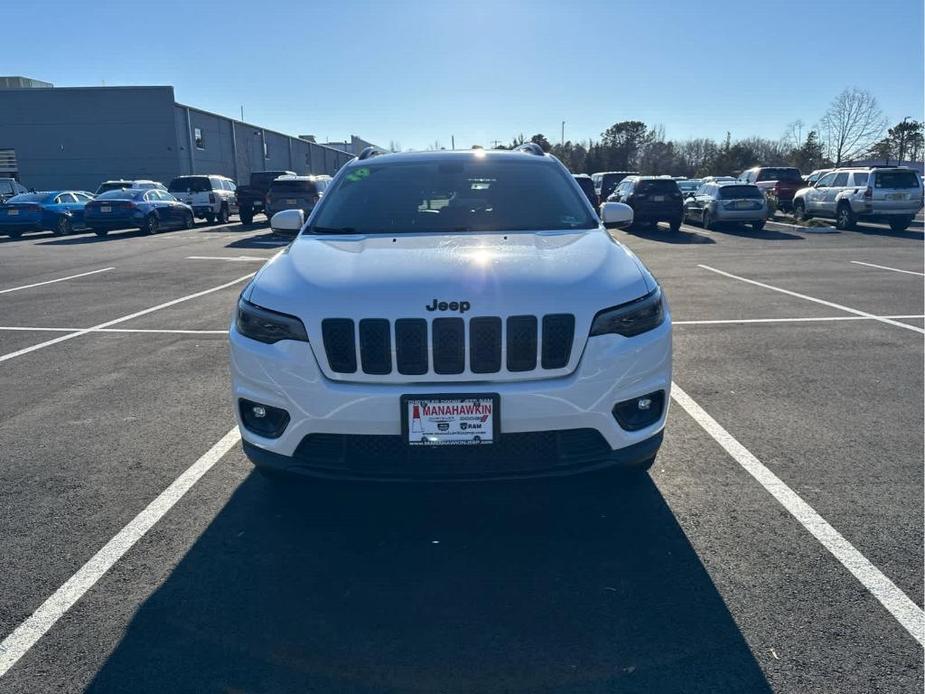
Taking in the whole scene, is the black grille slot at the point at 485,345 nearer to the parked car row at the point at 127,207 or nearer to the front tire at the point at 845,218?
the parked car row at the point at 127,207

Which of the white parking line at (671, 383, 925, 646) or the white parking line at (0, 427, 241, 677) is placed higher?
the white parking line at (671, 383, 925, 646)

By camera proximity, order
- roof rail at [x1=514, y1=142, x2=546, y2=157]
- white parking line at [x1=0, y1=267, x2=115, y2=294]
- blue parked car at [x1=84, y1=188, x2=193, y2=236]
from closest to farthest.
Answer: roof rail at [x1=514, y1=142, x2=546, y2=157]
white parking line at [x1=0, y1=267, x2=115, y2=294]
blue parked car at [x1=84, y1=188, x2=193, y2=236]

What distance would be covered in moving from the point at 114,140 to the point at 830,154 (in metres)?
50.9

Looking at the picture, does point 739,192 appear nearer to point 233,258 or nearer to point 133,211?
point 233,258

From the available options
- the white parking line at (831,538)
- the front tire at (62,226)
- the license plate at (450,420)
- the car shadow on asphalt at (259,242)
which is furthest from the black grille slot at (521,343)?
the front tire at (62,226)

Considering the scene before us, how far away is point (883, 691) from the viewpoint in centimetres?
233

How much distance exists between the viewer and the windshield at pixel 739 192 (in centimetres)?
2247

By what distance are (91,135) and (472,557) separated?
1879 inches

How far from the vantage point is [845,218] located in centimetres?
2272

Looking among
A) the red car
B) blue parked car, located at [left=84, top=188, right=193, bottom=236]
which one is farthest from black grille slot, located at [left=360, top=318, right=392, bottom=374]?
the red car

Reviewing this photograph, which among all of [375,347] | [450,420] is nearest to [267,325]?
[375,347]

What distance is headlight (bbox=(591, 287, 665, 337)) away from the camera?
309cm

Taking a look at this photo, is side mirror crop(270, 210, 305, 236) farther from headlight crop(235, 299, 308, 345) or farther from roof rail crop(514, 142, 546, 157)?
roof rail crop(514, 142, 546, 157)

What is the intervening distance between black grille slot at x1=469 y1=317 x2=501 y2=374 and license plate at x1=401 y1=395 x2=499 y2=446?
14 centimetres
